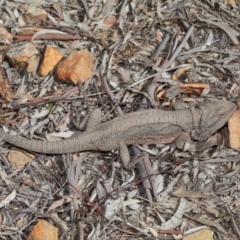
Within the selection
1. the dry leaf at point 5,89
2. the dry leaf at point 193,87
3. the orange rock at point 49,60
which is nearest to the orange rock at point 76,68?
the orange rock at point 49,60

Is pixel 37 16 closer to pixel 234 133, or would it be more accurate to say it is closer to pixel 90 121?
pixel 90 121

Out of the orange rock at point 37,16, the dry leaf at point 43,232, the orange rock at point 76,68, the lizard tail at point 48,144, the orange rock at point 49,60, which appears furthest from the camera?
the orange rock at point 37,16

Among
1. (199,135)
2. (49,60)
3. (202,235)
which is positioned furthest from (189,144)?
(49,60)

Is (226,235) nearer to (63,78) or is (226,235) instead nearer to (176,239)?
(176,239)

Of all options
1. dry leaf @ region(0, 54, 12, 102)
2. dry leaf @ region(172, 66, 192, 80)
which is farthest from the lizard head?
dry leaf @ region(0, 54, 12, 102)

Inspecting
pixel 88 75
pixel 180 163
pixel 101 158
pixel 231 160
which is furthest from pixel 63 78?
pixel 231 160

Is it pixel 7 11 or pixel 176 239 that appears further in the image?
pixel 7 11

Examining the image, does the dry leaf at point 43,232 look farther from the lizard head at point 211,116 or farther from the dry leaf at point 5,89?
the lizard head at point 211,116
